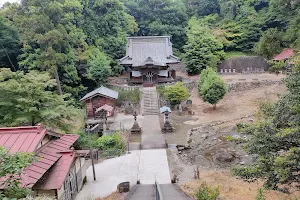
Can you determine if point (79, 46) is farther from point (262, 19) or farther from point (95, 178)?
point (262, 19)

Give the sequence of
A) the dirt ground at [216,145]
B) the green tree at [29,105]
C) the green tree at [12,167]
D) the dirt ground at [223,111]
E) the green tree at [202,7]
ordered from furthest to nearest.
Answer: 1. the green tree at [202,7]
2. the dirt ground at [223,111]
3. the green tree at [29,105]
4. the dirt ground at [216,145]
5. the green tree at [12,167]

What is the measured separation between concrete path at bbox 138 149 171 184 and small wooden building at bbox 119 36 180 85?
15.9 metres

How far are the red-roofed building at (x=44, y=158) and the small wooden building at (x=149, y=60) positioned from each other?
22101 mm

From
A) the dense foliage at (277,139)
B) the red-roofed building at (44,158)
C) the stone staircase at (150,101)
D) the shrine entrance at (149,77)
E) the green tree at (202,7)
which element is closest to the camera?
the dense foliage at (277,139)

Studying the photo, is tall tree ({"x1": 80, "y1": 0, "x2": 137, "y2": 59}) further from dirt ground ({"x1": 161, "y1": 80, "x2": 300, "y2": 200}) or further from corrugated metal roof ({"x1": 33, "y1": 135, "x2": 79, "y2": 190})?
corrugated metal roof ({"x1": 33, "y1": 135, "x2": 79, "y2": 190})

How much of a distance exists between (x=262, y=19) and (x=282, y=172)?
4157 cm

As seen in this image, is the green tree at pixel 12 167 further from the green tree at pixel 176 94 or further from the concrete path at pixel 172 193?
the green tree at pixel 176 94

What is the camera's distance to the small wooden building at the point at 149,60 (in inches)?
1339

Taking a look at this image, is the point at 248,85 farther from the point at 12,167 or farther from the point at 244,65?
the point at 12,167

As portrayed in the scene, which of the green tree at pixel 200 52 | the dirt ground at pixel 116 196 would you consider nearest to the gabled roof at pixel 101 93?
the green tree at pixel 200 52

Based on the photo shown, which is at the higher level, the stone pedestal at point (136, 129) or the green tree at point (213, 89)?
the green tree at point (213, 89)

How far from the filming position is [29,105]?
16.1 metres

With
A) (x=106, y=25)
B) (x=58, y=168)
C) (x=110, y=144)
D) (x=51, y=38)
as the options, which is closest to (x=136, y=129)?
(x=110, y=144)

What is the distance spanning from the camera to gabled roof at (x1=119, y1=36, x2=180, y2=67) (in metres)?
34.8
